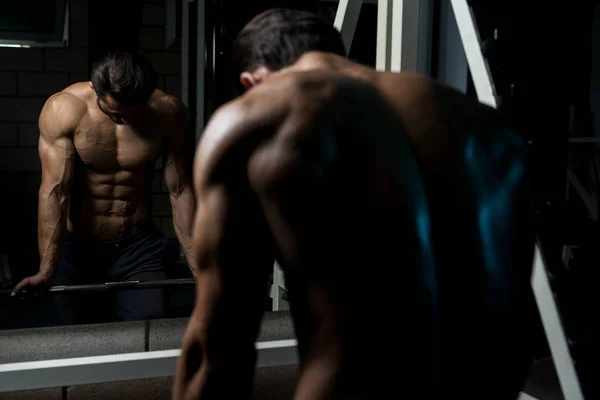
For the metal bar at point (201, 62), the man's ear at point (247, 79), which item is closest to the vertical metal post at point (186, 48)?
the metal bar at point (201, 62)

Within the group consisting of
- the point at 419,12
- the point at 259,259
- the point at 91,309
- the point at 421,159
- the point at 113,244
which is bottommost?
the point at 91,309

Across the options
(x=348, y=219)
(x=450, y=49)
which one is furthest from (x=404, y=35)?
(x=348, y=219)

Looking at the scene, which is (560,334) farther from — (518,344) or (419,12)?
(419,12)

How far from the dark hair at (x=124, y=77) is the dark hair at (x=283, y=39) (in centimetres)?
145

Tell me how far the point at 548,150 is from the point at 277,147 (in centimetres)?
95

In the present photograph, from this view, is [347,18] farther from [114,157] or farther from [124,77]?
[114,157]

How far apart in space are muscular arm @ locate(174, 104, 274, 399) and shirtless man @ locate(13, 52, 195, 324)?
161 centimetres

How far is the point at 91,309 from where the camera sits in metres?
2.43

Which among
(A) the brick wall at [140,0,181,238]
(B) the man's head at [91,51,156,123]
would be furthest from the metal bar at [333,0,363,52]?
(A) the brick wall at [140,0,181,238]

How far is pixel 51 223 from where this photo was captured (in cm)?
226

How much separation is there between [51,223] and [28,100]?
2649mm

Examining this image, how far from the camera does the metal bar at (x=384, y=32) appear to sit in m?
1.77

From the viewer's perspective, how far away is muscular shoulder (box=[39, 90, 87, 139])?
233cm

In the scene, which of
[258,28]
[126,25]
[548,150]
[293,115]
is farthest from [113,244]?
[126,25]
